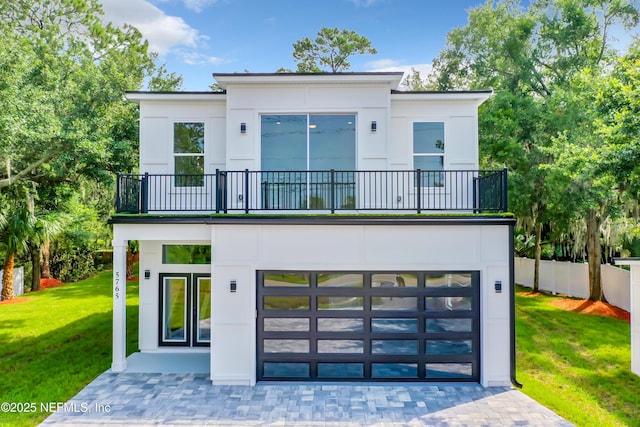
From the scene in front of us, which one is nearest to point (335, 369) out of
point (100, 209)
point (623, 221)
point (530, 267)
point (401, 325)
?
point (401, 325)

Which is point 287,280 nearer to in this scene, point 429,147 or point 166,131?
point 429,147

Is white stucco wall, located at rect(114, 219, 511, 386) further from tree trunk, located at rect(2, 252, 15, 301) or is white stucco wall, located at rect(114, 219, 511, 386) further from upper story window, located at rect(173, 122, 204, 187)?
tree trunk, located at rect(2, 252, 15, 301)

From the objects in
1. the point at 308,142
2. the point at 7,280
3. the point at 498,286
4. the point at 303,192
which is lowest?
the point at 7,280

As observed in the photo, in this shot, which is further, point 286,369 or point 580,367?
point 580,367

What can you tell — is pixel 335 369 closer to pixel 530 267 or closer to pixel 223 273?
pixel 223 273

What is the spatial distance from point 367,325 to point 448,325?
1.59 meters

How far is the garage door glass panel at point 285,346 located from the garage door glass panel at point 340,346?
32cm

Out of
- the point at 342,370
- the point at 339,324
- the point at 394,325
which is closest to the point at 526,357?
the point at 394,325

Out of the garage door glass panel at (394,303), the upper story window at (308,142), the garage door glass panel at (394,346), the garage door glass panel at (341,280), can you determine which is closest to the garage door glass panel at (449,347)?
the garage door glass panel at (394,346)

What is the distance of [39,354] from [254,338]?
5.88 meters

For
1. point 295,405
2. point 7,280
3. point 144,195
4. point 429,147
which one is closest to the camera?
point 295,405

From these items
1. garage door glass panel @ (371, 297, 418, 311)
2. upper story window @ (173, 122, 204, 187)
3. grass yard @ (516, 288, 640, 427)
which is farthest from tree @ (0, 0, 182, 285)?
grass yard @ (516, 288, 640, 427)

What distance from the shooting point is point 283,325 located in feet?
24.6

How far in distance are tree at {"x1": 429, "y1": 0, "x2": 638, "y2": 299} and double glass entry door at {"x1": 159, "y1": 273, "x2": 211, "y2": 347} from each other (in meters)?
11.2
